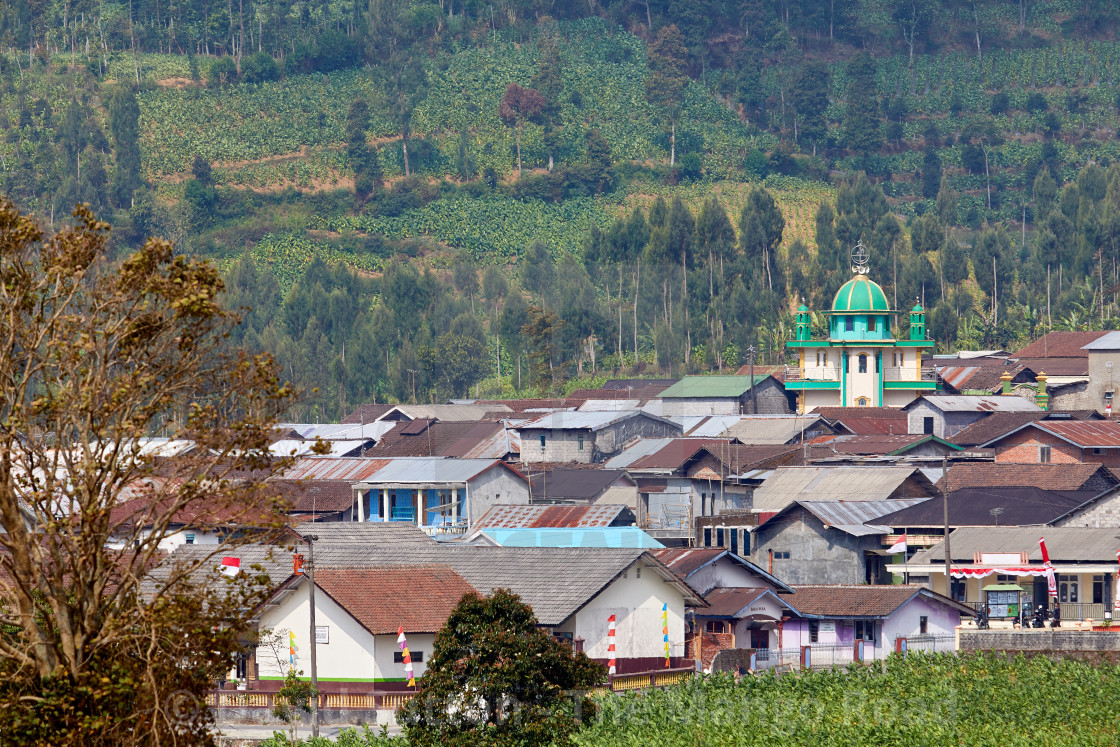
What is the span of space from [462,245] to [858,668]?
462 ft

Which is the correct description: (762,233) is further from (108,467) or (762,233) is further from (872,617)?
(108,467)

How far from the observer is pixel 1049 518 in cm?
5462

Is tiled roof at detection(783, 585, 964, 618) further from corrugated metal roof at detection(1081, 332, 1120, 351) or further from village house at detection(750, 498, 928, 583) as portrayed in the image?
corrugated metal roof at detection(1081, 332, 1120, 351)

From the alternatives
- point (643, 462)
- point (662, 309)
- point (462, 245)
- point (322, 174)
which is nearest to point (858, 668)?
point (643, 462)

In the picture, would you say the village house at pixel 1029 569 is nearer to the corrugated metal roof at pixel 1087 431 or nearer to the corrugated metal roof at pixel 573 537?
the corrugated metal roof at pixel 573 537

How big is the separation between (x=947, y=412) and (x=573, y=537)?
112ft

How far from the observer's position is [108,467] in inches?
754

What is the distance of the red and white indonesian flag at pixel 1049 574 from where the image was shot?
45.8 metres

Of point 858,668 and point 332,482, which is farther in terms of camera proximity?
point 332,482

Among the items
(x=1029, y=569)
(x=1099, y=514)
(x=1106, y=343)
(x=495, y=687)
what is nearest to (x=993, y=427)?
(x=1106, y=343)

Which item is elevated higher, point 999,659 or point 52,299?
point 52,299

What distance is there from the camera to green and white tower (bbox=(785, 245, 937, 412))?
319 feet

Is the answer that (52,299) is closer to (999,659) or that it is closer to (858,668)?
(858,668)

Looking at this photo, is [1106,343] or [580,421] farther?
[1106,343]
